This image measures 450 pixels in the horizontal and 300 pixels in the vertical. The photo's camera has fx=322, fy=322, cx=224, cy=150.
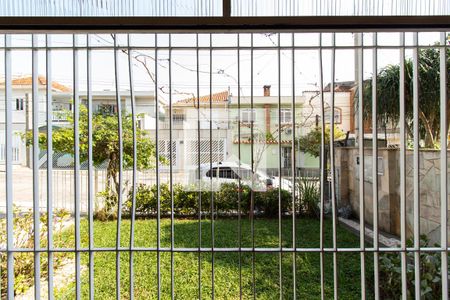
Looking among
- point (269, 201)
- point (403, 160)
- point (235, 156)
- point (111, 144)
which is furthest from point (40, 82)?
point (403, 160)

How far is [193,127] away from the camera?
7.93ft

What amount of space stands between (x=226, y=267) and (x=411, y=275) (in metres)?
1.42

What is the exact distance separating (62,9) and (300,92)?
2.06 metres

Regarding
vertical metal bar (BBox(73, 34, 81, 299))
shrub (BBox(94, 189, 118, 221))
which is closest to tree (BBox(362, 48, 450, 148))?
vertical metal bar (BBox(73, 34, 81, 299))

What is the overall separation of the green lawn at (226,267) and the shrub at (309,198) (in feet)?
0.28

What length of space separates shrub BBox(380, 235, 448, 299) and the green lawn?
367mm

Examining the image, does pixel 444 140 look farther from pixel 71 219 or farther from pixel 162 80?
pixel 71 219

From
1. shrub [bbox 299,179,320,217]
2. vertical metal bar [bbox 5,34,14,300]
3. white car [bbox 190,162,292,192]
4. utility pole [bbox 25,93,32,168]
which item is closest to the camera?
vertical metal bar [bbox 5,34,14,300]

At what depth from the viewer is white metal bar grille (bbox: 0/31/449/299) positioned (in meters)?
1.55

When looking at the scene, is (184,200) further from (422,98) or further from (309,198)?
(422,98)

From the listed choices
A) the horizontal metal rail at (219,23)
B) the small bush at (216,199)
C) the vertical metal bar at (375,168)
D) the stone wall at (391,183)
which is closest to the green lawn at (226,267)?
the small bush at (216,199)

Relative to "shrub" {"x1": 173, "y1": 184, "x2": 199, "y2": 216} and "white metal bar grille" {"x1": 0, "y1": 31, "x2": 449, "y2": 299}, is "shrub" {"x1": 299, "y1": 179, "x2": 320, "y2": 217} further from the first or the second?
"shrub" {"x1": 173, "y1": 184, "x2": 199, "y2": 216}

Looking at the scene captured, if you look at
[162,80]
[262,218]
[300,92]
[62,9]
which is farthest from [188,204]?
[62,9]

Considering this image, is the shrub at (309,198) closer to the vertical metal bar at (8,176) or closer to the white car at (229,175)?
the white car at (229,175)
